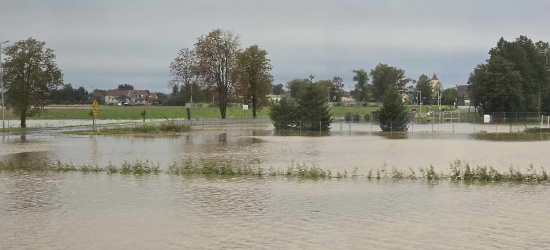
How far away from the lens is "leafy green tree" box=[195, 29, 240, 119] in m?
91.1

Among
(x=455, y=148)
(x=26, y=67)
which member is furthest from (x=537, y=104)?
(x=26, y=67)

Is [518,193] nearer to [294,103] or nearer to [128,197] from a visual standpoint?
[128,197]

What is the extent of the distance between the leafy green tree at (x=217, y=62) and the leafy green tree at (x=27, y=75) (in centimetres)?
2951

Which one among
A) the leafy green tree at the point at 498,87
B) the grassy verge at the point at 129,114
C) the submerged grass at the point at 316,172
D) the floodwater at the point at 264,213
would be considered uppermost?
the leafy green tree at the point at 498,87

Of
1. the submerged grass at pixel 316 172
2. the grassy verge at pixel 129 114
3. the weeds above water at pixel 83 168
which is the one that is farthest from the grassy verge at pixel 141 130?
the submerged grass at pixel 316 172

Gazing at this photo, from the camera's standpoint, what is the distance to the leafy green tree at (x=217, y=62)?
91.1 meters

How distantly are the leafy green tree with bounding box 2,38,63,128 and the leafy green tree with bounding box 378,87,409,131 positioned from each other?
35294 millimetres

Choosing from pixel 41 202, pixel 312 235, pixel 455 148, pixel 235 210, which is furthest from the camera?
pixel 455 148

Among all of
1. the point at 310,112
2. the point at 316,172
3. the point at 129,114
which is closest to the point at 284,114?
the point at 310,112

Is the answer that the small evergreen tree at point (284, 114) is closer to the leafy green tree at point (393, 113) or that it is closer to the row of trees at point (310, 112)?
the row of trees at point (310, 112)

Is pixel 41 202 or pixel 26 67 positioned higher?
pixel 26 67

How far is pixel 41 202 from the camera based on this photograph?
1898cm

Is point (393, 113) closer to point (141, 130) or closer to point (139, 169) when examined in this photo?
point (141, 130)

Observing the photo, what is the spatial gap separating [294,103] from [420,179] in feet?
142
